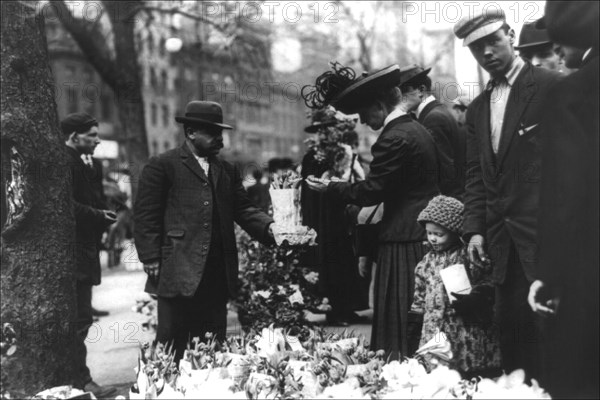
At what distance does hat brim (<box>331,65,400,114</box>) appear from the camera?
14.7 feet

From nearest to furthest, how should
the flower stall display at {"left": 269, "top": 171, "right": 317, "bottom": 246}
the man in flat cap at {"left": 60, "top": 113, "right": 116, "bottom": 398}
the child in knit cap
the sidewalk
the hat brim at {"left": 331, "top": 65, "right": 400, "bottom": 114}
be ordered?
1. the child in knit cap
2. the hat brim at {"left": 331, "top": 65, "right": 400, "bottom": 114}
3. the flower stall display at {"left": 269, "top": 171, "right": 317, "bottom": 246}
4. the man in flat cap at {"left": 60, "top": 113, "right": 116, "bottom": 398}
5. the sidewalk

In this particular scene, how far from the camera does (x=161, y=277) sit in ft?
16.0

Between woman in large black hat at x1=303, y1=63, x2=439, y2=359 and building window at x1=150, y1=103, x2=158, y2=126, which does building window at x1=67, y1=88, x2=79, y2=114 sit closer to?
building window at x1=150, y1=103, x2=158, y2=126

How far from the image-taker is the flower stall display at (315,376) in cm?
312

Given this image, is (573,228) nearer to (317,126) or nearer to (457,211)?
(457,211)

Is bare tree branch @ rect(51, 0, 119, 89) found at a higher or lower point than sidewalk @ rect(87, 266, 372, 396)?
higher

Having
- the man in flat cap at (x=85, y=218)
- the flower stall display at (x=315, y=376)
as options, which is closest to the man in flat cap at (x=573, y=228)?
the flower stall display at (x=315, y=376)

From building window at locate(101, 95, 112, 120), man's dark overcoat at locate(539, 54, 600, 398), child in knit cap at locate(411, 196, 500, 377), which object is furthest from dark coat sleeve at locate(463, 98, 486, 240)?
building window at locate(101, 95, 112, 120)

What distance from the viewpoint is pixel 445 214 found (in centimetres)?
420

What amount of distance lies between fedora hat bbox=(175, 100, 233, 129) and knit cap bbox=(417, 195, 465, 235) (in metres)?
1.49

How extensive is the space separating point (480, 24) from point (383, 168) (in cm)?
103

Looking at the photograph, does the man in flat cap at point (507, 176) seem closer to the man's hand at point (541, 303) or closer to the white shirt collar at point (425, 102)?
the man's hand at point (541, 303)

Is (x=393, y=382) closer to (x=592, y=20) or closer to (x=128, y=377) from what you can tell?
(x=592, y=20)

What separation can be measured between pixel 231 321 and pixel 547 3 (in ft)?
20.2
